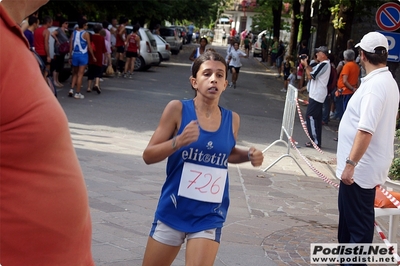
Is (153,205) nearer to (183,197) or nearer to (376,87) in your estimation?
(376,87)

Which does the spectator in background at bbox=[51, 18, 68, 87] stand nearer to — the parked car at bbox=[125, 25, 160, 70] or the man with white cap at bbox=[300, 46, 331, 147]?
the man with white cap at bbox=[300, 46, 331, 147]

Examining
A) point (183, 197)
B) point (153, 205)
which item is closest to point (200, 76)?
point (183, 197)

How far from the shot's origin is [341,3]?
71.4 feet

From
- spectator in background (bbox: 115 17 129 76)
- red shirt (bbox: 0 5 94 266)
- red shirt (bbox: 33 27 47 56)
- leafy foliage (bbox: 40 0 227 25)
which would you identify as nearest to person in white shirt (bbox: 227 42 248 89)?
spectator in background (bbox: 115 17 129 76)

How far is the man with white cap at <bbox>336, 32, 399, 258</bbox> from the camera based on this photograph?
491 cm

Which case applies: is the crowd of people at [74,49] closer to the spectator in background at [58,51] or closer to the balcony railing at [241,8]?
the spectator in background at [58,51]

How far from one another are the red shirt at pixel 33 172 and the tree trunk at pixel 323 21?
77.2 ft

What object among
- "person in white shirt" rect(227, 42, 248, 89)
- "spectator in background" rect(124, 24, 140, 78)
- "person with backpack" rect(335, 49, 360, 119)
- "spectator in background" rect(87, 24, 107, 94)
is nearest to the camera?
"person with backpack" rect(335, 49, 360, 119)

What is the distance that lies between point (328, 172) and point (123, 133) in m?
3.99

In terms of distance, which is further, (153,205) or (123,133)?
(123,133)

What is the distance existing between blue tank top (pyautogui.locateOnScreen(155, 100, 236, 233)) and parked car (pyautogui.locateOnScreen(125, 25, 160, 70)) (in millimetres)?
23186

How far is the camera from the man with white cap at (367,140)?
16.1ft

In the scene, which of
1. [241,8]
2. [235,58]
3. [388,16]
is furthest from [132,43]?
[241,8]

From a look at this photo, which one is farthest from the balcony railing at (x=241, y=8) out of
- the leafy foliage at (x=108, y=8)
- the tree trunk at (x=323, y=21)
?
the tree trunk at (x=323, y=21)
